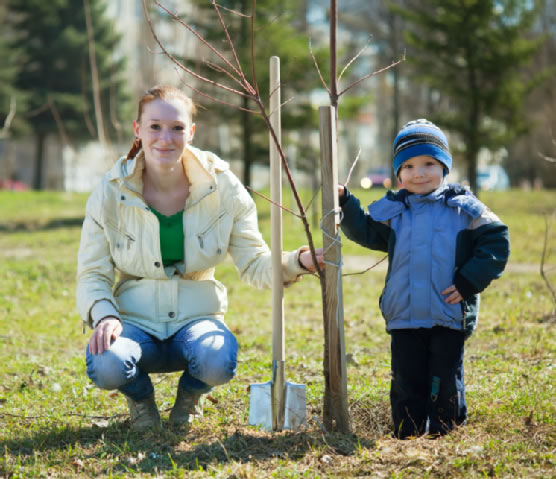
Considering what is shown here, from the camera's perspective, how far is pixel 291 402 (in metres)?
3.09

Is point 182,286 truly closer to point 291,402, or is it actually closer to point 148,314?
point 148,314

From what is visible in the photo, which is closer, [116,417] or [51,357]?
[116,417]

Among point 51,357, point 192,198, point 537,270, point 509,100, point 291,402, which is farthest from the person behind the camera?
point 509,100

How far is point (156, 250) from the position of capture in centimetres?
321

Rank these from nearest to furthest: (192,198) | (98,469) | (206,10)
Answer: (98,469)
(192,198)
(206,10)

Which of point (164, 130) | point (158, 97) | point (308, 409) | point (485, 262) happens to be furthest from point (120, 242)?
point (485, 262)

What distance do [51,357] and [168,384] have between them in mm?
1155

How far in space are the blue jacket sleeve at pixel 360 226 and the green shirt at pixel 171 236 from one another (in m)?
0.71

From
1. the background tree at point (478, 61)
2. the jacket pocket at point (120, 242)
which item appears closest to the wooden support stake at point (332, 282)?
the jacket pocket at point (120, 242)

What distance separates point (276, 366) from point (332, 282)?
446 millimetres

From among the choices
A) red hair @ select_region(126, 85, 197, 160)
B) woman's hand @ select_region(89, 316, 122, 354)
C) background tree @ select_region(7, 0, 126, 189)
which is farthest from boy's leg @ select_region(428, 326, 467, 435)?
background tree @ select_region(7, 0, 126, 189)

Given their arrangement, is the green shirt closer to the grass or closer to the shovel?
the shovel

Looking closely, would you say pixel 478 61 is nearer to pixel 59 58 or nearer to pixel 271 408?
pixel 271 408

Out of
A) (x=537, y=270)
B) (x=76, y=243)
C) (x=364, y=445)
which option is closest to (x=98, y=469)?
(x=364, y=445)
